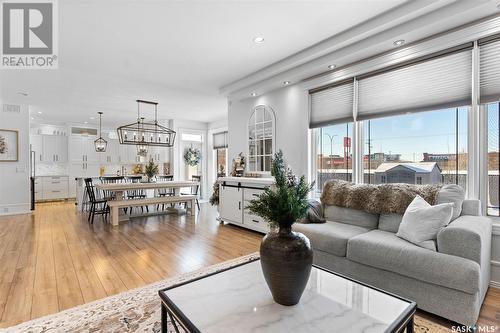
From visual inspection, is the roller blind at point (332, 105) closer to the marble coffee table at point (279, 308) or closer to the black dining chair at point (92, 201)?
the marble coffee table at point (279, 308)

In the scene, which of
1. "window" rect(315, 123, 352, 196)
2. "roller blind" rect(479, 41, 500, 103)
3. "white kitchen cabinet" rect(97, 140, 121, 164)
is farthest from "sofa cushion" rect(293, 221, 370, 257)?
"white kitchen cabinet" rect(97, 140, 121, 164)

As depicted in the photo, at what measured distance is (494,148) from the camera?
2561 mm

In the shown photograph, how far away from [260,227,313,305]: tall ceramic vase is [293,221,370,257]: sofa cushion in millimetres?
1259

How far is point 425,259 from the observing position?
1.95 meters

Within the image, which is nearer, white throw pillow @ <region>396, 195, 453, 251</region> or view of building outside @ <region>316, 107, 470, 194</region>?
white throw pillow @ <region>396, 195, 453, 251</region>

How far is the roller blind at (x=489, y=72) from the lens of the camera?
246cm

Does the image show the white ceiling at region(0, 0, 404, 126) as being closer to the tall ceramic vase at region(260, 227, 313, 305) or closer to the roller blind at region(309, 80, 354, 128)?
the roller blind at region(309, 80, 354, 128)

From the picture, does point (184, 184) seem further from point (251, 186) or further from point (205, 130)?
point (205, 130)

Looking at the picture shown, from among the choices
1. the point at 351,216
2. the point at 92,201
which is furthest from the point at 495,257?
the point at 92,201

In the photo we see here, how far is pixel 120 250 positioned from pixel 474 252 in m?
3.86

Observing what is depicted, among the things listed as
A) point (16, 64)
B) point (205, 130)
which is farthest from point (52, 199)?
point (16, 64)

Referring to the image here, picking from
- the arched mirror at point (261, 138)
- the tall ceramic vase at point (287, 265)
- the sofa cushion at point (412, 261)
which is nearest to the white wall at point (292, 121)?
the arched mirror at point (261, 138)

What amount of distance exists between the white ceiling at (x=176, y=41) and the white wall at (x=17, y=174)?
76 centimetres

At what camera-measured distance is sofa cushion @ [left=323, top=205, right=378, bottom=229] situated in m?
2.88
